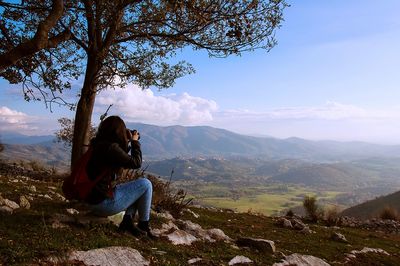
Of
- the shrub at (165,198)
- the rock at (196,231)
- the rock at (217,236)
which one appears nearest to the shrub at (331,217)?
the shrub at (165,198)

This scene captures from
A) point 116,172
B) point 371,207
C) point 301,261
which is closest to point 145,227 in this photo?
point 116,172

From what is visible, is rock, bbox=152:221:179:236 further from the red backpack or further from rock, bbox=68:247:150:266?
the red backpack

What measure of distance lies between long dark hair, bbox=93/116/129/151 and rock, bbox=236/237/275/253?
15.1ft

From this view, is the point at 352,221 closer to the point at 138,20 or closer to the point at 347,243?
the point at 347,243

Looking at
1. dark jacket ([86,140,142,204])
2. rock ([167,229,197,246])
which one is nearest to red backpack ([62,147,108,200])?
dark jacket ([86,140,142,204])

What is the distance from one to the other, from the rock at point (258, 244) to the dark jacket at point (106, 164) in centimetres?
413

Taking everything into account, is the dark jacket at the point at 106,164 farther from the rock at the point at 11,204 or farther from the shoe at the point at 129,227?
the rock at the point at 11,204

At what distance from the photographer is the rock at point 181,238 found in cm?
911

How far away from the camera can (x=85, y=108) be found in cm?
1382

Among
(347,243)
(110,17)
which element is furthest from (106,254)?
(347,243)

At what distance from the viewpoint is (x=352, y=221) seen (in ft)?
71.6

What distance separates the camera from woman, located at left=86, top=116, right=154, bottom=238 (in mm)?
7219

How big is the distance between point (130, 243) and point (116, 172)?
56.2 inches

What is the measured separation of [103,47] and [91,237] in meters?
7.89
